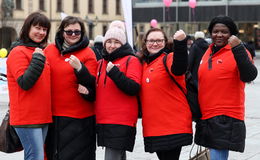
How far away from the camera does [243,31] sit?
50.3m

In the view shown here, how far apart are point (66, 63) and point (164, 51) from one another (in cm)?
87

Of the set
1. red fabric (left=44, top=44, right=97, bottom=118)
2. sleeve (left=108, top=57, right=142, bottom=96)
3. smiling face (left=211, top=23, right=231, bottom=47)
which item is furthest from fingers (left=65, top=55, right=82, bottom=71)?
smiling face (left=211, top=23, right=231, bottom=47)

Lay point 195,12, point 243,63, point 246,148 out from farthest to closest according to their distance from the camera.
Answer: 1. point 195,12
2. point 246,148
3. point 243,63

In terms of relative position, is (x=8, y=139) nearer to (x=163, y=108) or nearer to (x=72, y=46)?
(x=72, y=46)

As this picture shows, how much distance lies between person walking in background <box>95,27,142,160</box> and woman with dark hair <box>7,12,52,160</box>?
468 mm

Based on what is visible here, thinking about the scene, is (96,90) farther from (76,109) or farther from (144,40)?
(144,40)

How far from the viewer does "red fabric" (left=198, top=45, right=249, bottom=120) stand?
186 inches

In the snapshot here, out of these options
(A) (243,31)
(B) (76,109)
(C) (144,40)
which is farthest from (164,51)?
(A) (243,31)

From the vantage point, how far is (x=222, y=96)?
15.6 ft

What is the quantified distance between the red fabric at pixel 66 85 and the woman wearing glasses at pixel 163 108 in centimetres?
55

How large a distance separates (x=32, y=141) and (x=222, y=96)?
166 centimetres

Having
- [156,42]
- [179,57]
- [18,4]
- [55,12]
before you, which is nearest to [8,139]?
[156,42]

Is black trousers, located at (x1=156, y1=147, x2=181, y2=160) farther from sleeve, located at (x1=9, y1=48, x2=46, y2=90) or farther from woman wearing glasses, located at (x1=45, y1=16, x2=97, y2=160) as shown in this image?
sleeve, located at (x1=9, y1=48, x2=46, y2=90)

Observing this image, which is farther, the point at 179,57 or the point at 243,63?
the point at 179,57
